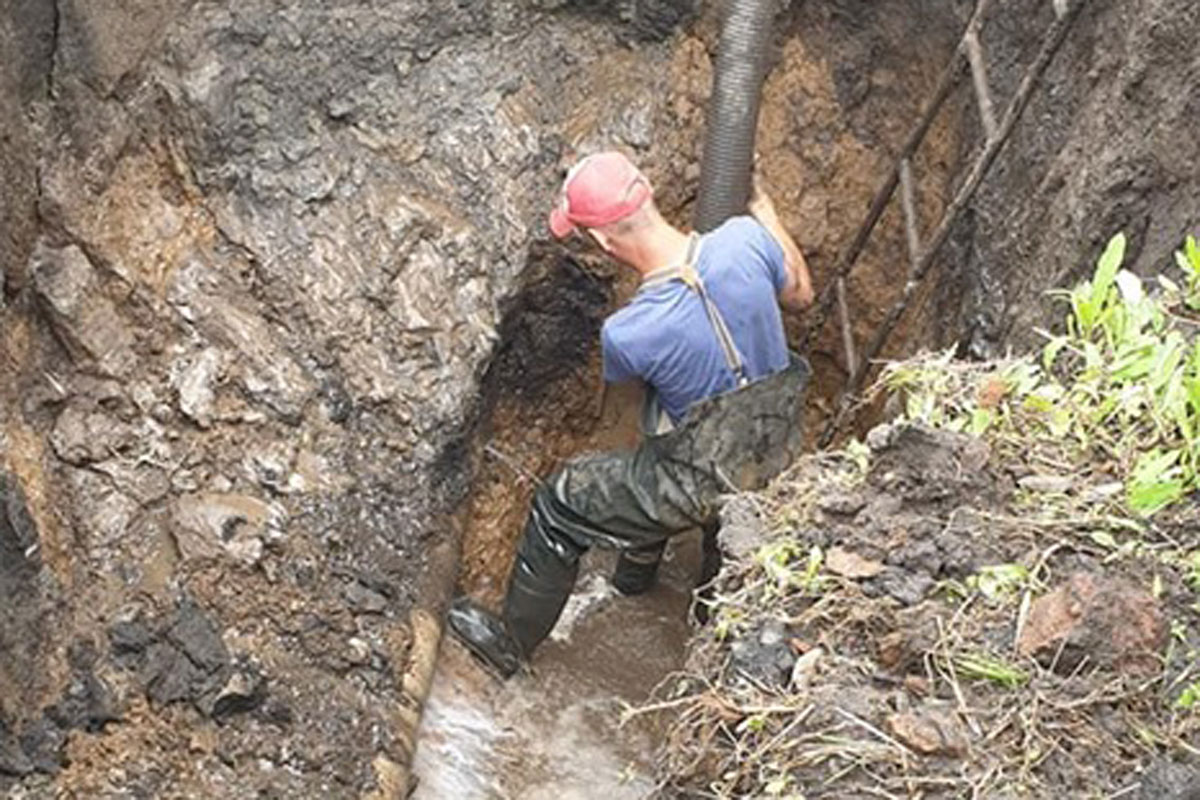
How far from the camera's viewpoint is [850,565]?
272cm

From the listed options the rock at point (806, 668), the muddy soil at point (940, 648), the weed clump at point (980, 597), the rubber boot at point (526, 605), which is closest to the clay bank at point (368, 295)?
the rubber boot at point (526, 605)

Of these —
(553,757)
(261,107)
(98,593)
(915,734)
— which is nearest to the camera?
(915,734)

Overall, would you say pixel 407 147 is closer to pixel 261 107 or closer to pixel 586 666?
pixel 261 107

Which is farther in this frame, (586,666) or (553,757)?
(586,666)

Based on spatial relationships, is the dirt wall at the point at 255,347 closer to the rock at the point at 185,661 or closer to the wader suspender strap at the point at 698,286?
the rock at the point at 185,661

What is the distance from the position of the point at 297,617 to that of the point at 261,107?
5.76 feet

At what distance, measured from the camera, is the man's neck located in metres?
4.38

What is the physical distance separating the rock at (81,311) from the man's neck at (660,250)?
1.65 metres

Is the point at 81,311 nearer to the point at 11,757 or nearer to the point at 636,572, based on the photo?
the point at 11,757

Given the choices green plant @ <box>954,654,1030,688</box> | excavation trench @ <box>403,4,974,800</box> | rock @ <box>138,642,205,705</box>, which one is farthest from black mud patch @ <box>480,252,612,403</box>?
green plant @ <box>954,654,1030,688</box>

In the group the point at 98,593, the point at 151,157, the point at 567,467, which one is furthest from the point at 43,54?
the point at 567,467

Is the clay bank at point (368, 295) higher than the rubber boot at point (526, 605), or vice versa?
the clay bank at point (368, 295)

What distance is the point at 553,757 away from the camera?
4.84m

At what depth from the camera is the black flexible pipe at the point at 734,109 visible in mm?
5141
